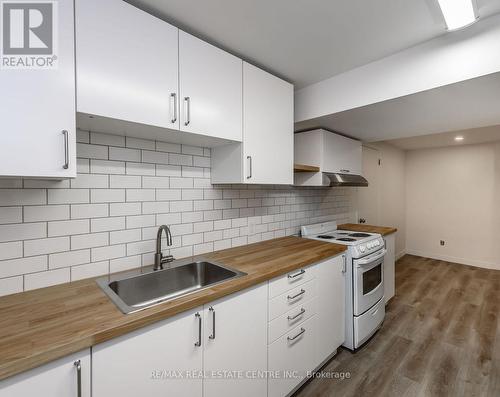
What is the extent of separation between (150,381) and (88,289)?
538 mm

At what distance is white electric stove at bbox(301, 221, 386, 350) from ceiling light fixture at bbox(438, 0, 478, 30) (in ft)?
5.21

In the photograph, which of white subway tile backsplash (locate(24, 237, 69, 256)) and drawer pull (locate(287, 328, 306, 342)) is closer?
white subway tile backsplash (locate(24, 237, 69, 256))

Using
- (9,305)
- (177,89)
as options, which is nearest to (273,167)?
(177,89)

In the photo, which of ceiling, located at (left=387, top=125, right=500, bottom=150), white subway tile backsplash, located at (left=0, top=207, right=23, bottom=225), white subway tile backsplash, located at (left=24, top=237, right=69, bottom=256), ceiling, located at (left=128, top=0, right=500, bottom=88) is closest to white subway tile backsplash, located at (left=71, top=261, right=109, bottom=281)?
white subway tile backsplash, located at (left=24, top=237, right=69, bottom=256)

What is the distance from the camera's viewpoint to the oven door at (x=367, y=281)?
215 centimetres

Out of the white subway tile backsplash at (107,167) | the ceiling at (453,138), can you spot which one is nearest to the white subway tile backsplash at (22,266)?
the white subway tile backsplash at (107,167)

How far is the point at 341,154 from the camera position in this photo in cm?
278

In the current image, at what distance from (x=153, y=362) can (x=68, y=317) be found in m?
0.38

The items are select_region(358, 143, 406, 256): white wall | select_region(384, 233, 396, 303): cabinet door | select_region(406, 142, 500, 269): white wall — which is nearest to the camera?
select_region(384, 233, 396, 303): cabinet door

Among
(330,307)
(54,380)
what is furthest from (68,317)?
(330,307)

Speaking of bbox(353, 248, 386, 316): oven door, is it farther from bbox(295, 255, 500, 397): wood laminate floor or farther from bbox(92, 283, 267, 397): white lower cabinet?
bbox(92, 283, 267, 397): white lower cabinet

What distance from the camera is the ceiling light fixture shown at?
1.23m

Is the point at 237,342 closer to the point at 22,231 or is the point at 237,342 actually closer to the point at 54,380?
the point at 54,380

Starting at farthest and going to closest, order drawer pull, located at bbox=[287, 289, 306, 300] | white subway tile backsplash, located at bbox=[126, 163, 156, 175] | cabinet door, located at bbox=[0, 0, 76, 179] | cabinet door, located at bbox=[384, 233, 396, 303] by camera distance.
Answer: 1. cabinet door, located at bbox=[384, 233, 396, 303]
2. drawer pull, located at bbox=[287, 289, 306, 300]
3. white subway tile backsplash, located at bbox=[126, 163, 156, 175]
4. cabinet door, located at bbox=[0, 0, 76, 179]
